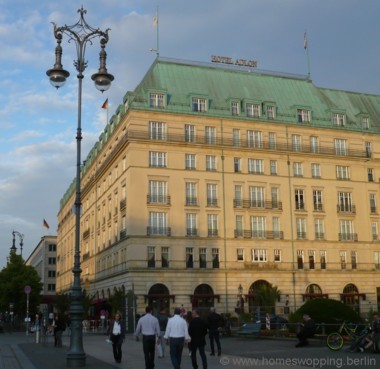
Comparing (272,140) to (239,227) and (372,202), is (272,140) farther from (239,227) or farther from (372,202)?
(372,202)

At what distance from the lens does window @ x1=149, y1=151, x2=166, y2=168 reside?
60469 mm

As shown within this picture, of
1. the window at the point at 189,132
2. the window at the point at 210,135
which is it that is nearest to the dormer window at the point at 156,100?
the window at the point at 189,132

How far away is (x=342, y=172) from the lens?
224 feet

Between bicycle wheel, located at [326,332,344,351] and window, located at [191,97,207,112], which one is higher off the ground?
window, located at [191,97,207,112]

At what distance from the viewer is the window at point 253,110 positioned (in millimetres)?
65738

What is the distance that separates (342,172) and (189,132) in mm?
19308

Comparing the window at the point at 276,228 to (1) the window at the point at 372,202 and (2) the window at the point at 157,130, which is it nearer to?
(1) the window at the point at 372,202

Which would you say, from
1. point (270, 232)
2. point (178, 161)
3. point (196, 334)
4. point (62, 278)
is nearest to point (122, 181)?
point (178, 161)

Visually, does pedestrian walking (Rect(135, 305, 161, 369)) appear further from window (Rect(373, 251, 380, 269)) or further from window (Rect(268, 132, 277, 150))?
window (Rect(373, 251, 380, 269))

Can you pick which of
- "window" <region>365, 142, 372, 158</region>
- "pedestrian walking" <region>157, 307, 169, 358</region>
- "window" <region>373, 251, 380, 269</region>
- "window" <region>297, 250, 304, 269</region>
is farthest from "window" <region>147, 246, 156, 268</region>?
"window" <region>365, 142, 372, 158</region>

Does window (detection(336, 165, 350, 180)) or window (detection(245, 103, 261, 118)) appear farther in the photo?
window (detection(336, 165, 350, 180))

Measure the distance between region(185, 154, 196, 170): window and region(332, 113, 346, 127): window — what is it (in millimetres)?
18648

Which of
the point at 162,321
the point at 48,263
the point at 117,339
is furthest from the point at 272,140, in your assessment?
the point at 48,263

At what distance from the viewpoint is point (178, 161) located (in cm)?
6131
